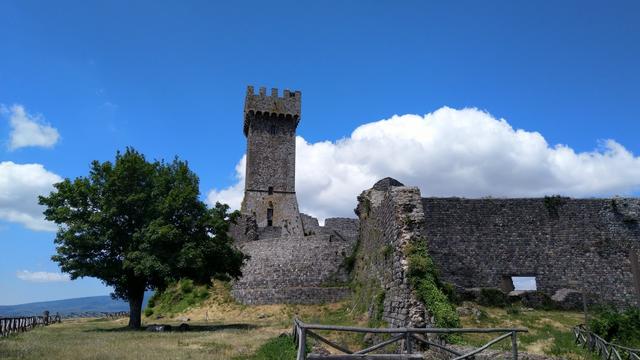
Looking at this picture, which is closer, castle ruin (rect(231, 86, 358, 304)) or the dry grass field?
the dry grass field

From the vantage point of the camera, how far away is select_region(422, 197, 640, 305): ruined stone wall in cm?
2306

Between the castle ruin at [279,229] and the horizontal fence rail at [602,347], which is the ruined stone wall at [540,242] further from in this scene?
the horizontal fence rail at [602,347]

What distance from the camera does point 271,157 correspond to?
52.5 metres

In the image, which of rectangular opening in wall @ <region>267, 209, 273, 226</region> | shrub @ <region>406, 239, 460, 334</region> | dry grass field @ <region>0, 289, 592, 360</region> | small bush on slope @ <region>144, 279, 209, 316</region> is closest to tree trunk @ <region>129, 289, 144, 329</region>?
dry grass field @ <region>0, 289, 592, 360</region>

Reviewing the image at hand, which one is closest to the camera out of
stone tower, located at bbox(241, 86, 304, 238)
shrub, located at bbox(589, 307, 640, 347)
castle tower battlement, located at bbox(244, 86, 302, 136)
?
shrub, located at bbox(589, 307, 640, 347)

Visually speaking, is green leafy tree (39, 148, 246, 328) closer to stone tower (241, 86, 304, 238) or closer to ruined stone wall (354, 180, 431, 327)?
ruined stone wall (354, 180, 431, 327)

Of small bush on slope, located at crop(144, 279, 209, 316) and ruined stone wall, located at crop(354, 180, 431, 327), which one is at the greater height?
ruined stone wall, located at crop(354, 180, 431, 327)

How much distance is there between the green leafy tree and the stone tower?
85.7 ft

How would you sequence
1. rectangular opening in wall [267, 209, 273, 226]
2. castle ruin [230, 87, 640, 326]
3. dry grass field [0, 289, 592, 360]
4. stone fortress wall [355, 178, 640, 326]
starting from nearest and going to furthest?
dry grass field [0, 289, 592, 360] → castle ruin [230, 87, 640, 326] → stone fortress wall [355, 178, 640, 326] → rectangular opening in wall [267, 209, 273, 226]

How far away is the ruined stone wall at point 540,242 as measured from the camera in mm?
23062

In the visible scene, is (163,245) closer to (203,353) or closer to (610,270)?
(203,353)

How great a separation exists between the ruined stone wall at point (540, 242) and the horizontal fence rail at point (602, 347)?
341 inches

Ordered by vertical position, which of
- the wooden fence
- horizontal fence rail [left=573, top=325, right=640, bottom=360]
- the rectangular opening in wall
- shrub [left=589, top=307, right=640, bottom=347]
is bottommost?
the wooden fence

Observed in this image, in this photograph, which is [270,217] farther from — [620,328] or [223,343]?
[620,328]
